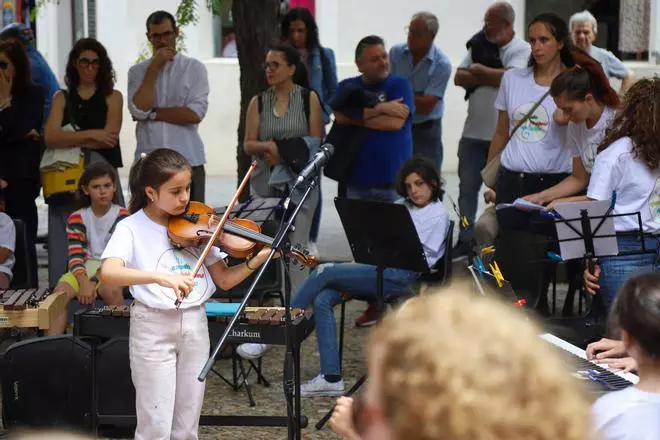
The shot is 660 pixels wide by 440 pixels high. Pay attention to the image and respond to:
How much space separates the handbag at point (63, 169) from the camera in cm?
787

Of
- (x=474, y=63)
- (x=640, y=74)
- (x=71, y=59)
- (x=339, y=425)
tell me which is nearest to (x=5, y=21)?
(x=71, y=59)

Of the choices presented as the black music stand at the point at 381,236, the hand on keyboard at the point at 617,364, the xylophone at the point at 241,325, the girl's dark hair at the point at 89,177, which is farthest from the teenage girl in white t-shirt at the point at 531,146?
the hand on keyboard at the point at 617,364

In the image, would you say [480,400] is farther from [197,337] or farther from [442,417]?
[197,337]

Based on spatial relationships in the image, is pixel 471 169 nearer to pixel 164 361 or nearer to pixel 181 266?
pixel 181 266

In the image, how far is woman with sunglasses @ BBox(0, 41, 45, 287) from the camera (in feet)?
26.8

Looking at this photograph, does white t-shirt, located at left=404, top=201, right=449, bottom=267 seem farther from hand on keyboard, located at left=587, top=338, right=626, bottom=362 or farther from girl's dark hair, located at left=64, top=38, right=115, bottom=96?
girl's dark hair, located at left=64, top=38, right=115, bottom=96

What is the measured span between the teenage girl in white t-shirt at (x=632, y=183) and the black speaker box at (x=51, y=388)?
2527 millimetres

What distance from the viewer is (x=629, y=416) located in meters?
2.60

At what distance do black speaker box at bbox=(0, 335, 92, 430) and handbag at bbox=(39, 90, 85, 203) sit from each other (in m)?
2.44

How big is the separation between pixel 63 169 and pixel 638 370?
18.8 ft

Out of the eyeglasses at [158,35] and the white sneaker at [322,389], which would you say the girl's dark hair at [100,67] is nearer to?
the eyeglasses at [158,35]

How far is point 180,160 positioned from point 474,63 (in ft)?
14.7

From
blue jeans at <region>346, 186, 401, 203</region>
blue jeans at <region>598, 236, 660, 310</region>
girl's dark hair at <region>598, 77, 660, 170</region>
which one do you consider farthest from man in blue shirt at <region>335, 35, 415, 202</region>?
blue jeans at <region>598, 236, 660, 310</region>

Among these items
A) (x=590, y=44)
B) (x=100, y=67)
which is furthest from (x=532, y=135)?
(x=100, y=67)
